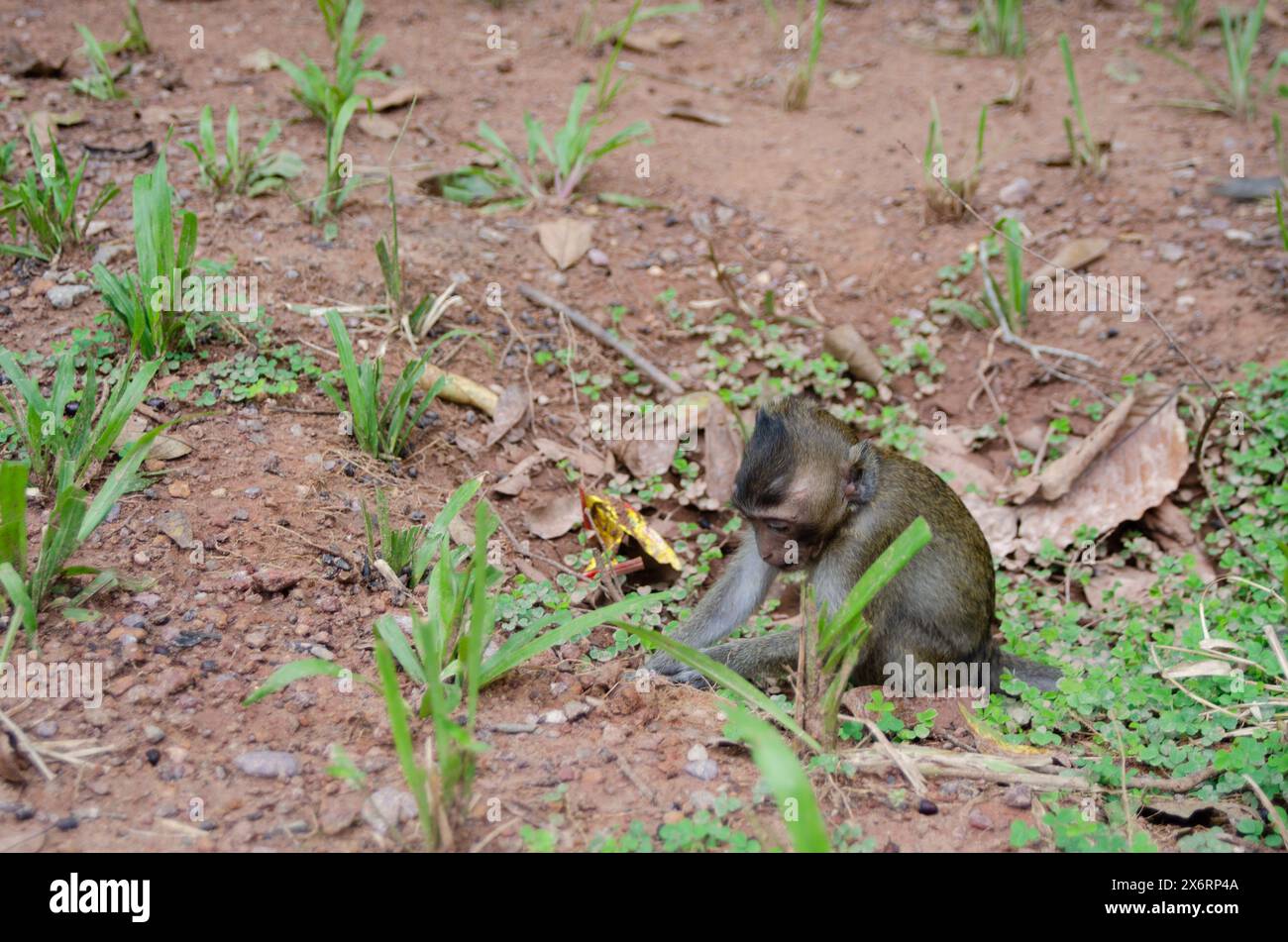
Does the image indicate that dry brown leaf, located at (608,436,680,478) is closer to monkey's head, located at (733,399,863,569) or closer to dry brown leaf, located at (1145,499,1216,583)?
monkey's head, located at (733,399,863,569)

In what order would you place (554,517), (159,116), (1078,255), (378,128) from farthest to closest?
(378,128) → (159,116) → (1078,255) → (554,517)

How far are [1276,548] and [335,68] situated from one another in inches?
258

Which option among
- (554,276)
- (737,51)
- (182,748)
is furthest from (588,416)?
(737,51)

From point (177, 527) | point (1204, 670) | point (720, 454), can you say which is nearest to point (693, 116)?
point (720, 454)

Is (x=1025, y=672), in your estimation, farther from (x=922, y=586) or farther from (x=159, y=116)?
(x=159, y=116)

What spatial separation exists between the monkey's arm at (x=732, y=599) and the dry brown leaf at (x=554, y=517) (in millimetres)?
807

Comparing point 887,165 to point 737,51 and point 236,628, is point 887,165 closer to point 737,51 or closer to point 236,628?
point 737,51

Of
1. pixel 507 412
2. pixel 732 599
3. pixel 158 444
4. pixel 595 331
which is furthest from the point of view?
pixel 595 331

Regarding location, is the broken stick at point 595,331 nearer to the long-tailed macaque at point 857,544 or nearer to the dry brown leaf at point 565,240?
the dry brown leaf at point 565,240

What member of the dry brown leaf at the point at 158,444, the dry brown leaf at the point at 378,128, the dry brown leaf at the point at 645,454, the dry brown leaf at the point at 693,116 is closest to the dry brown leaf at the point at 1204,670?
the dry brown leaf at the point at 645,454

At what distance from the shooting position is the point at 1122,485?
633 centimetres

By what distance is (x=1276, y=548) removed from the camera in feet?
19.0

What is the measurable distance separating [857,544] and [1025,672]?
98cm

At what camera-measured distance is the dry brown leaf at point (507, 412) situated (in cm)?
607
